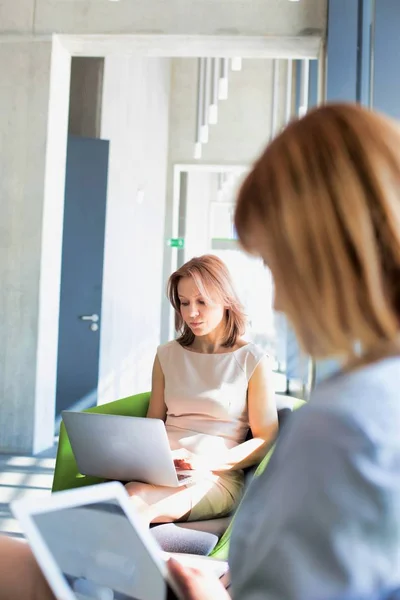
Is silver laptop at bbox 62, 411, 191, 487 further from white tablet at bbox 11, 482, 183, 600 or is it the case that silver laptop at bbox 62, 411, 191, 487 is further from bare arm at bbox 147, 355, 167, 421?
white tablet at bbox 11, 482, 183, 600

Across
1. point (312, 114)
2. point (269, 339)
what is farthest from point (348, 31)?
point (269, 339)

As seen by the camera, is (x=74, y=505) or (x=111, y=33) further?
(x=111, y=33)

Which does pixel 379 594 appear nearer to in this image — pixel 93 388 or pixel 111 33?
pixel 111 33

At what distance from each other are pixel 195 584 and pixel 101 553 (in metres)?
0.26

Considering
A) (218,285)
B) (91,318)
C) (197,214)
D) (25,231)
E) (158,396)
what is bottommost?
(158,396)

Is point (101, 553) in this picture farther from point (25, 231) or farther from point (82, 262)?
point (82, 262)

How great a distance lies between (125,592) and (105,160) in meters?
5.44

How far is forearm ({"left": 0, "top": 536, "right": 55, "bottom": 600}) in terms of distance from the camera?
1.19 metres

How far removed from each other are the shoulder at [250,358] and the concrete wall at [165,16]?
130 inches

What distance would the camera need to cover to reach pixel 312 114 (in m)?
0.87

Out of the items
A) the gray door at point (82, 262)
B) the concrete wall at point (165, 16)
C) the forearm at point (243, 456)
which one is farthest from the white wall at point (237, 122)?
the forearm at point (243, 456)

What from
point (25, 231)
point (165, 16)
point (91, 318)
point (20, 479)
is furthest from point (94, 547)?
point (91, 318)

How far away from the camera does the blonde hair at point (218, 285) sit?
8.57 ft

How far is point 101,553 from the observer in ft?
4.00
